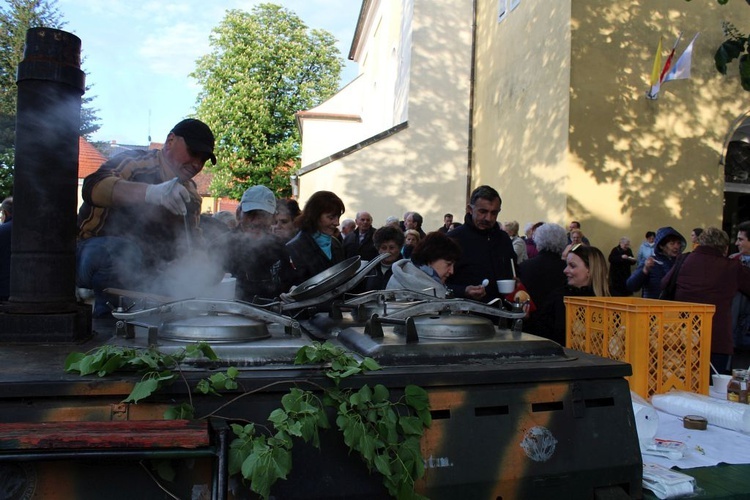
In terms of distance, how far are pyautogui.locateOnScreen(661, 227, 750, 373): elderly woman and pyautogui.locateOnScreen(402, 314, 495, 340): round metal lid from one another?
3.56 metres

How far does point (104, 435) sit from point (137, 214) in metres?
1.71

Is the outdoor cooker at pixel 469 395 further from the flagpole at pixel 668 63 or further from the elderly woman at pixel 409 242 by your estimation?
the flagpole at pixel 668 63

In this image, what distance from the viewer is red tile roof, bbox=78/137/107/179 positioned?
124 inches

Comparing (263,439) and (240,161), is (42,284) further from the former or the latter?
(240,161)

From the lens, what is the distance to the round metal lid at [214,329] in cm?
204

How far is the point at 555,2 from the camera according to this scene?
1120 cm

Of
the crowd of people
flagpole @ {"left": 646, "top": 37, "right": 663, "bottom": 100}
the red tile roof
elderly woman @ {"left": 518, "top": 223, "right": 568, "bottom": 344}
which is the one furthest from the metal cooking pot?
Result: flagpole @ {"left": 646, "top": 37, "right": 663, "bottom": 100}

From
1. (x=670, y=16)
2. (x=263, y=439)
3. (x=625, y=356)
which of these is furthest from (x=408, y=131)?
(x=263, y=439)

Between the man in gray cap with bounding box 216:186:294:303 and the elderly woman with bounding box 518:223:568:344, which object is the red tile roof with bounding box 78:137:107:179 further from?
the elderly woman with bounding box 518:223:568:344

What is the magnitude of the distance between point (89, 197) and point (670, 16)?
37.6 ft

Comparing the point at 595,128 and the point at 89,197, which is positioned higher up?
the point at 595,128

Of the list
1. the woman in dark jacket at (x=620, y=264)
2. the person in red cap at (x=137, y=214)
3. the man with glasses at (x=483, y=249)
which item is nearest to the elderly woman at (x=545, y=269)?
the man with glasses at (x=483, y=249)

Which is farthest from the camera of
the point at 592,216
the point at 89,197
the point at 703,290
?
the point at 592,216

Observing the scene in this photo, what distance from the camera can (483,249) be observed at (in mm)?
4742
